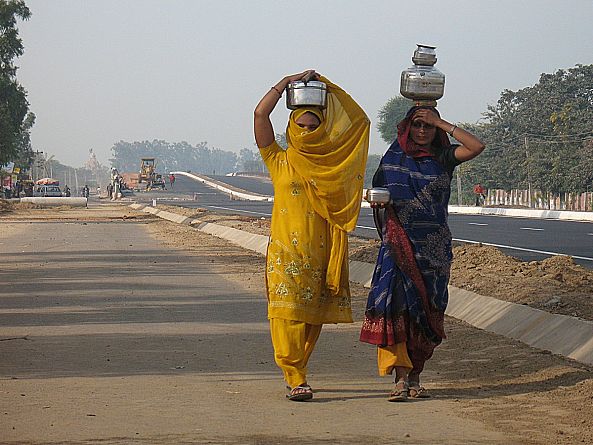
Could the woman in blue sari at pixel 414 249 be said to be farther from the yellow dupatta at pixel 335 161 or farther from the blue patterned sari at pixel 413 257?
the yellow dupatta at pixel 335 161

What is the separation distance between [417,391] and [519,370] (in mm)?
1460

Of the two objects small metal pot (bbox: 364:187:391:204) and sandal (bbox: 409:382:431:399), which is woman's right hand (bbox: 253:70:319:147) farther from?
sandal (bbox: 409:382:431:399)

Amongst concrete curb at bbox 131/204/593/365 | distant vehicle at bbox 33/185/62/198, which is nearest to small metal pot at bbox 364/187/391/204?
concrete curb at bbox 131/204/593/365

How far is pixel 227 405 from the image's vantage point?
7.27m

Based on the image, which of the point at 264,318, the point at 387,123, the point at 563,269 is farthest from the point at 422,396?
the point at 387,123

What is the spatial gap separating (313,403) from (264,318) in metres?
5.03

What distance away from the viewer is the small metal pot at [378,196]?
7.50 meters

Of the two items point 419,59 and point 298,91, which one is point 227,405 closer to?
point 298,91

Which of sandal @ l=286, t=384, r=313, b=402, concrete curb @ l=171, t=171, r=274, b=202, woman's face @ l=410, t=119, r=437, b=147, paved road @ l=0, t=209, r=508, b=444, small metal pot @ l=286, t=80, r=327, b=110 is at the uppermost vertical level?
small metal pot @ l=286, t=80, r=327, b=110

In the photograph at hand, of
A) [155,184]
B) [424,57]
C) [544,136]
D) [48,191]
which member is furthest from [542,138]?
[424,57]

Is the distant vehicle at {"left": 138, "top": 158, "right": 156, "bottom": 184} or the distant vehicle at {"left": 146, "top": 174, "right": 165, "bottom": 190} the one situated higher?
the distant vehicle at {"left": 138, "top": 158, "right": 156, "bottom": 184}

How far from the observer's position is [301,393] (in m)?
7.41

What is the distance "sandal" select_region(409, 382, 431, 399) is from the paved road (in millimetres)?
114

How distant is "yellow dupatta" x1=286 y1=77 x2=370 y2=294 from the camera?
758cm
